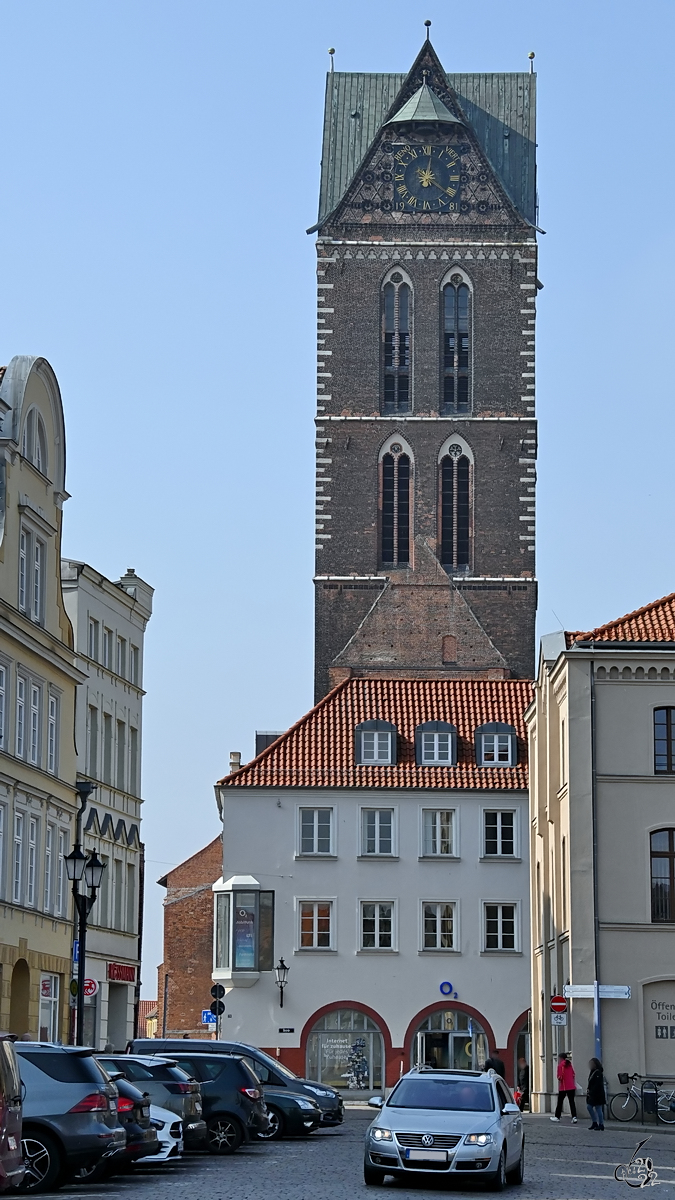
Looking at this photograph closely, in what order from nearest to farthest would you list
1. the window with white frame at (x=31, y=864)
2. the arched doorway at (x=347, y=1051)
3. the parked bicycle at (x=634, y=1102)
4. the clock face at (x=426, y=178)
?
the parked bicycle at (x=634, y=1102)
the window with white frame at (x=31, y=864)
the arched doorway at (x=347, y=1051)
the clock face at (x=426, y=178)

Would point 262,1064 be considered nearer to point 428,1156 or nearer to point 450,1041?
point 428,1156

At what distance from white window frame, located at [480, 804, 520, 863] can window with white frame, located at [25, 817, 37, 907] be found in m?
20.9

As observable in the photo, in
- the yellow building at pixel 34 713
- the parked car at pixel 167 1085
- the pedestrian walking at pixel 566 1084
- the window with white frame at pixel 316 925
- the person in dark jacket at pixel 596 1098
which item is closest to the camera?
the parked car at pixel 167 1085

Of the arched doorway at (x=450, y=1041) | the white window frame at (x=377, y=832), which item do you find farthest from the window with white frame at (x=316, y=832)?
the arched doorway at (x=450, y=1041)

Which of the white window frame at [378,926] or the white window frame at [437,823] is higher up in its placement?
the white window frame at [437,823]

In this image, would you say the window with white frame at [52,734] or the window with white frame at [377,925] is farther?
the window with white frame at [377,925]

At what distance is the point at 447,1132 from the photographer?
22.2 metres

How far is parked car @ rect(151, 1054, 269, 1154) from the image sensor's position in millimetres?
28891

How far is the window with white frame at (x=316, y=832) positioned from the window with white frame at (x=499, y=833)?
15.3ft

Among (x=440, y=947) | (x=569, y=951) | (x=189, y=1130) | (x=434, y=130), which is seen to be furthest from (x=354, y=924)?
(x=434, y=130)

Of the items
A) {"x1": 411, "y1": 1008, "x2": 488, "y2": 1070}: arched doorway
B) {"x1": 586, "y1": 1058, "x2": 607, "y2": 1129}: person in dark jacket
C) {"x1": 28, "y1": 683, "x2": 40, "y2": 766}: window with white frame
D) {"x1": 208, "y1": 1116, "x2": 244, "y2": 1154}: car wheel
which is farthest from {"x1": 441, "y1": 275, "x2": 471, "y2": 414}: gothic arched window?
{"x1": 208, "y1": 1116, "x2": 244, "y2": 1154}: car wheel

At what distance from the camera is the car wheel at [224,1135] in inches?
1141

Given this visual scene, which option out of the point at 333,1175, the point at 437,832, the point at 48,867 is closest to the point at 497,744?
the point at 437,832

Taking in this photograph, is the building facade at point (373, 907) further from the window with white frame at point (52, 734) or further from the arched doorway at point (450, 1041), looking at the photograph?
the window with white frame at point (52, 734)
